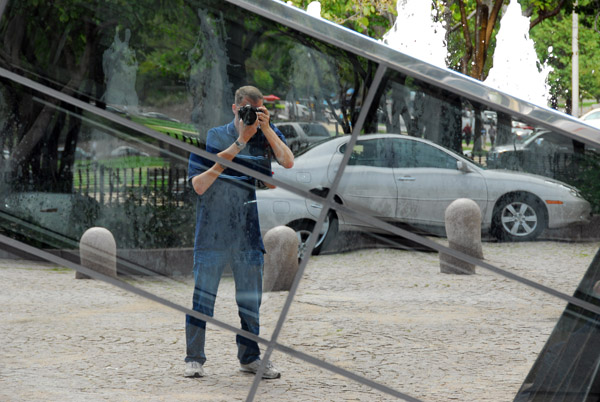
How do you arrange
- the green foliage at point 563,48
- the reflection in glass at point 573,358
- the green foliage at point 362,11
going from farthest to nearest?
the green foliage at point 563,48, the green foliage at point 362,11, the reflection in glass at point 573,358

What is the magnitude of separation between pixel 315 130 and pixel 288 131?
0.27 ft

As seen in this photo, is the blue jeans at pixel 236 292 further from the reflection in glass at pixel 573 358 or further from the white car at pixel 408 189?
the reflection in glass at pixel 573 358

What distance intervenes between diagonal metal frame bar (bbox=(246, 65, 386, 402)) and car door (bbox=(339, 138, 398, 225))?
0.06ft

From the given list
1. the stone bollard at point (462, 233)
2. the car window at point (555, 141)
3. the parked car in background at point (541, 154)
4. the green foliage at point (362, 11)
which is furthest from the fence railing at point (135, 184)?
the green foliage at point (362, 11)

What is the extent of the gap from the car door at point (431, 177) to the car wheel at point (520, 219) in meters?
0.08

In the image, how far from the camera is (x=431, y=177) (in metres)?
2.20

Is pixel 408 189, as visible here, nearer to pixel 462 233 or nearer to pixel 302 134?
pixel 462 233

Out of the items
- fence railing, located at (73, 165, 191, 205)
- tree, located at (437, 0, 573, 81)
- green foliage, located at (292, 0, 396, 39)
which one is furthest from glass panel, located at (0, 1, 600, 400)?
green foliage, located at (292, 0, 396, 39)

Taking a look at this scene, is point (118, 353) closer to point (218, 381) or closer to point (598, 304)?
point (218, 381)

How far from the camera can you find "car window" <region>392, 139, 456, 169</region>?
219cm

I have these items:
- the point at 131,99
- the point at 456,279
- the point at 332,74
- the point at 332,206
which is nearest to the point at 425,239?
the point at 456,279

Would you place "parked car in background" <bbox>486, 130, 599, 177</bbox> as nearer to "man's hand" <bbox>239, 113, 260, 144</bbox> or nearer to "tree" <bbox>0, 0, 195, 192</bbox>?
"man's hand" <bbox>239, 113, 260, 144</bbox>

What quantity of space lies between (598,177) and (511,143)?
31cm

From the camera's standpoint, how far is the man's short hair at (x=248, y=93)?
212cm
